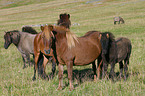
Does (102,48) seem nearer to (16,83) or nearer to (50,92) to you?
(50,92)

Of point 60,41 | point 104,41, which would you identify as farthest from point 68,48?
point 104,41

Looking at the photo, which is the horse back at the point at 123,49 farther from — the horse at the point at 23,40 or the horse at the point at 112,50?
the horse at the point at 23,40

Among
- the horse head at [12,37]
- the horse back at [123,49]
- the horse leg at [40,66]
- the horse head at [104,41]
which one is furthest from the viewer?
the horse head at [12,37]

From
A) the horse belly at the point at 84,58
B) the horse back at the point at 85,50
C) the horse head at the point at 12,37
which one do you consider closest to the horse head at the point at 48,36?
the horse back at the point at 85,50

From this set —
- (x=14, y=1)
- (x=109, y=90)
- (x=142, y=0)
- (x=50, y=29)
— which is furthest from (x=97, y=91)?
(x=14, y=1)

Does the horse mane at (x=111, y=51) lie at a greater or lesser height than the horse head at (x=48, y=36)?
lesser

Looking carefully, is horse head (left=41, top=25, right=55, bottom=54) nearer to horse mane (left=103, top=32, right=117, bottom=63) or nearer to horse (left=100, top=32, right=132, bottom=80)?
horse (left=100, top=32, right=132, bottom=80)

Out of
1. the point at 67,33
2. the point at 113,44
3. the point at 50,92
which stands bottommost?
the point at 50,92

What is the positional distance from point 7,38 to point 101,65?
5.21 meters

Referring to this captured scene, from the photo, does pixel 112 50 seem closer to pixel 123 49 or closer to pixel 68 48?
pixel 123 49

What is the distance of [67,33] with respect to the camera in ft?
18.0

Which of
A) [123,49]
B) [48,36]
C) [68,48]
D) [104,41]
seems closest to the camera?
[48,36]

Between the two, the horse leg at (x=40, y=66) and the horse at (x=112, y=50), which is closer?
the horse at (x=112, y=50)

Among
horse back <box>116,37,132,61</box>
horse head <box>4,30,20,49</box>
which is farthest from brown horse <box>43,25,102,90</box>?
horse head <box>4,30,20,49</box>
